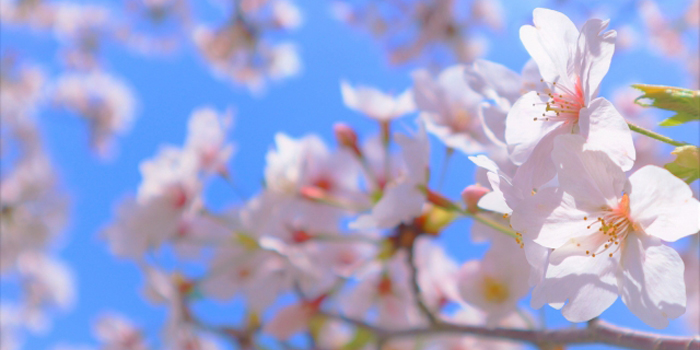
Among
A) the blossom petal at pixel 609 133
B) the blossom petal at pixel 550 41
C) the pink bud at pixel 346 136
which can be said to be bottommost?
the blossom petal at pixel 609 133

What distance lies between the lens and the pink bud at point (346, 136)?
1479 millimetres

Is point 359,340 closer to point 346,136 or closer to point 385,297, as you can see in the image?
point 385,297

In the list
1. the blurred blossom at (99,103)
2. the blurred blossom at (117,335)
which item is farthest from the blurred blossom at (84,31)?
the blurred blossom at (117,335)

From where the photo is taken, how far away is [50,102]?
6961 millimetres

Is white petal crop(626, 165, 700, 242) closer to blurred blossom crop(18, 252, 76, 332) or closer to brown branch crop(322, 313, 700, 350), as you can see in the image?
brown branch crop(322, 313, 700, 350)

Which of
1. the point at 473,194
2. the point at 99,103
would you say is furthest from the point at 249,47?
the point at 473,194

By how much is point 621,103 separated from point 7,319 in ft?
26.3

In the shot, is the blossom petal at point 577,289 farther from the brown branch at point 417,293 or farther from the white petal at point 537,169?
the brown branch at point 417,293

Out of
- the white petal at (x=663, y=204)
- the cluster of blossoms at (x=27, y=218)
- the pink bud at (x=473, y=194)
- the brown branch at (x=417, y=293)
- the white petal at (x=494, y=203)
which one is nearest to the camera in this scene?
the white petal at (x=663, y=204)

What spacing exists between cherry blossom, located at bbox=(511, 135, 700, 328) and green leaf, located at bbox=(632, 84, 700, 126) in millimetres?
128

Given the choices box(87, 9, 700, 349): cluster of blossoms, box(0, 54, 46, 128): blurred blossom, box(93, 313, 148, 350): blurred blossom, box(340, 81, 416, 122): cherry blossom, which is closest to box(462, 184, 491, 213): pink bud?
box(87, 9, 700, 349): cluster of blossoms

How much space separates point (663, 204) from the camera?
0.56 metres

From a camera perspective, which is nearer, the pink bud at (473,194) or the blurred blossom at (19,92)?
the pink bud at (473,194)

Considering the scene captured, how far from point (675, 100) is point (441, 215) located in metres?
Result: 0.71
